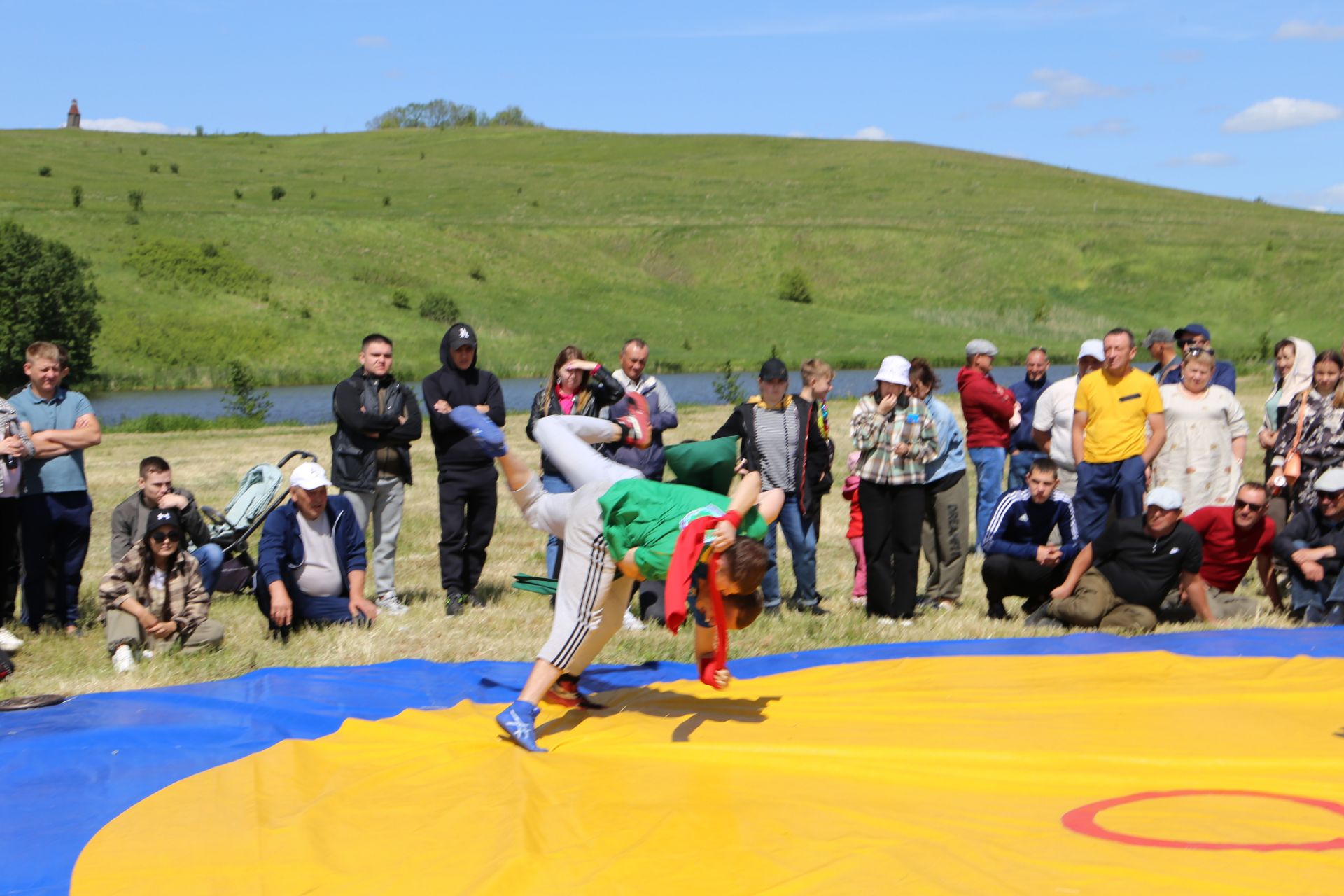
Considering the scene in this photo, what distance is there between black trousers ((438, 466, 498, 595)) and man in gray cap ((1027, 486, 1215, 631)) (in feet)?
12.4

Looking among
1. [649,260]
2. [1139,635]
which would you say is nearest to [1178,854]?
[1139,635]

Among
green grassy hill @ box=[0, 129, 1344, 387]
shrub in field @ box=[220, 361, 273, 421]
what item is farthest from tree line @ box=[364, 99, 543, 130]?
shrub in field @ box=[220, 361, 273, 421]

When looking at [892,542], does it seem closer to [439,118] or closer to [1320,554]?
[1320,554]

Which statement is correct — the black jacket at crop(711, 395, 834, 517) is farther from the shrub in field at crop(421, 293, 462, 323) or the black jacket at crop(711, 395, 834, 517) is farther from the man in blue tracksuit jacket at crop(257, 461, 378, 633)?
the shrub in field at crop(421, 293, 462, 323)

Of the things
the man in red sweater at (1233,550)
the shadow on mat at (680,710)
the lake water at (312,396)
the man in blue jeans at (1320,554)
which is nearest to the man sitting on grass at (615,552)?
the shadow on mat at (680,710)

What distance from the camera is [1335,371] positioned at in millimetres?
8734

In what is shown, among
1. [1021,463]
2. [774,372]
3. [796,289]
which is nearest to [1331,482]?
[1021,463]

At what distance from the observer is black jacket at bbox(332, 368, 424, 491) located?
8.50m

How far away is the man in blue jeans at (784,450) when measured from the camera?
837cm

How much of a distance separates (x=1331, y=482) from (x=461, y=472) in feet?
19.1

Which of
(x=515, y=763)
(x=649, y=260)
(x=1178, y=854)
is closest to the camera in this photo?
(x=1178, y=854)

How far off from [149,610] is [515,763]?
11.3ft

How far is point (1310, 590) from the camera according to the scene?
8250 mm

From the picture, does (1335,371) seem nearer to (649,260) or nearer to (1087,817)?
(1087,817)
